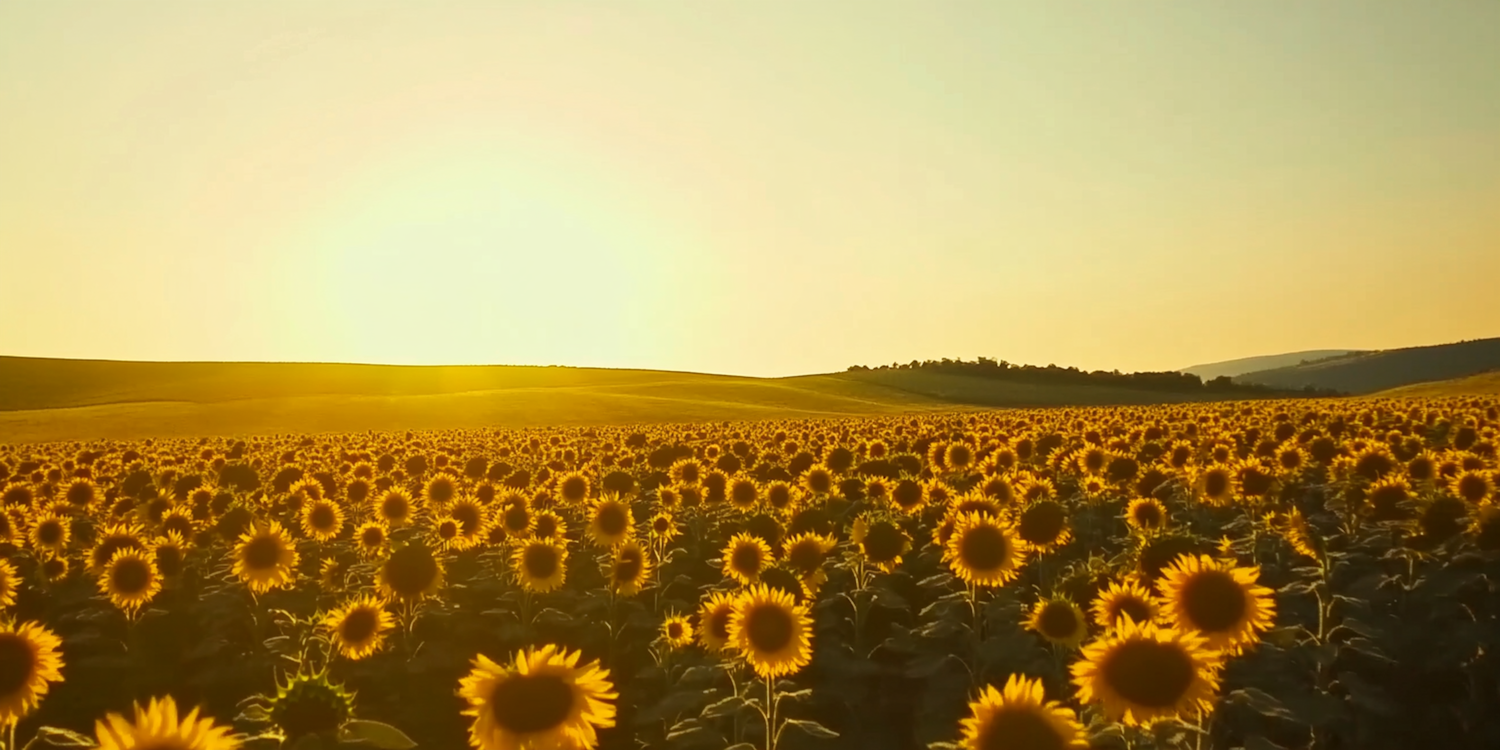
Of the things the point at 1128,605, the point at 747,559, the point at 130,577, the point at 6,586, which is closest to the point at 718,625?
the point at 747,559

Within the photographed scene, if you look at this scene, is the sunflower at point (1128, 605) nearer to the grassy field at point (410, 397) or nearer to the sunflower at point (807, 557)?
the sunflower at point (807, 557)

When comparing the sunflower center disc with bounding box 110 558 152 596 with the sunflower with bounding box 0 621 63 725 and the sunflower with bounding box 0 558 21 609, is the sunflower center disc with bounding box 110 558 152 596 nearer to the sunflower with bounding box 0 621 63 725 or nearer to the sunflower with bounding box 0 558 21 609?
the sunflower with bounding box 0 558 21 609

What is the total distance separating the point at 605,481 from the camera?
688 inches

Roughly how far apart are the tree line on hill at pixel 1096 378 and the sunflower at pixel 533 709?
11418 cm

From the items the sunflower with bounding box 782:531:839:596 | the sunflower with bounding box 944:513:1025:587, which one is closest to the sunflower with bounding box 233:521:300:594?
the sunflower with bounding box 782:531:839:596

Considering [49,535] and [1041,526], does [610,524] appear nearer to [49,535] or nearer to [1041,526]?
[1041,526]

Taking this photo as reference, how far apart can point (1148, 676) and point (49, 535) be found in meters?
14.4

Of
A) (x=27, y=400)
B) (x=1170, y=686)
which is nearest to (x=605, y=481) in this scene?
(x=1170, y=686)

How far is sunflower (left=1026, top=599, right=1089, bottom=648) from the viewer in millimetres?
8328

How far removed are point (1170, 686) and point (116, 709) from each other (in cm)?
1093

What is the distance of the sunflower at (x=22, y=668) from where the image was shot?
649 cm

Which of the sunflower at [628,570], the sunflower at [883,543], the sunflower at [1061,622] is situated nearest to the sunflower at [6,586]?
the sunflower at [628,570]

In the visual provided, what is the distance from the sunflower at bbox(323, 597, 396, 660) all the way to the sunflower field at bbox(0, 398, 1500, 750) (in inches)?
1.1

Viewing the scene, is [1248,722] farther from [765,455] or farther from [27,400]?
[27,400]
